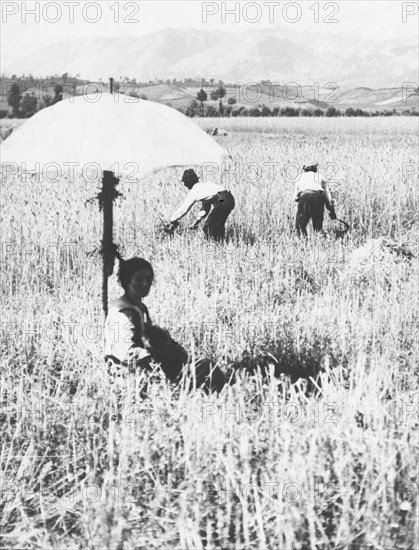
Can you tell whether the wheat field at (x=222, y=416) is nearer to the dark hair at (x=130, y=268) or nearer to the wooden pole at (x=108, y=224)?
the wooden pole at (x=108, y=224)

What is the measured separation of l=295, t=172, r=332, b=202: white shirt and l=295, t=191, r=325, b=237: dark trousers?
54 mm

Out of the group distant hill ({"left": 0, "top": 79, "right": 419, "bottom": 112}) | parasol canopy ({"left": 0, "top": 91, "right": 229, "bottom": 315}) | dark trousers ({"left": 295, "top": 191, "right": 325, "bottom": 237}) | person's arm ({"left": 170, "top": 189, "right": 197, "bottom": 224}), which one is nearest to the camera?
parasol canopy ({"left": 0, "top": 91, "right": 229, "bottom": 315})

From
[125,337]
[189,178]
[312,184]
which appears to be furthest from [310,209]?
[125,337]

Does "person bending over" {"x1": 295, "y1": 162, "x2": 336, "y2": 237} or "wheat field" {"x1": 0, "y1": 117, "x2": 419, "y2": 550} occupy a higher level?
"person bending over" {"x1": 295, "y1": 162, "x2": 336, "y2": 237}

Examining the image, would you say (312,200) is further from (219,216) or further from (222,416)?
(222,416)

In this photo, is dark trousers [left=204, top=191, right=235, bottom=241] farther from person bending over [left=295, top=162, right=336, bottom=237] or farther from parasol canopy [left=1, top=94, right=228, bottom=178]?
parasol canopy [left=1, top=94, right=228, bottom=178]

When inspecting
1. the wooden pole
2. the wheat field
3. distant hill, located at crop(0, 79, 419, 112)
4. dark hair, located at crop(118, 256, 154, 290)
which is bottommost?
the wheat field

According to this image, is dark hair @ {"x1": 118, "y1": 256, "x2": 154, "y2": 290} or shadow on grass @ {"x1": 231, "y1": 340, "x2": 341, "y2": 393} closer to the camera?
dark hair @ {"x1": 118, "y1": 256, "x2": 154, "y2": 290}

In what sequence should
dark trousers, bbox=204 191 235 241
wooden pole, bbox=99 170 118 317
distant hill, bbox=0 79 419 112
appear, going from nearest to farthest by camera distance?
1. wooden pole, bbox=99 170 118 317
2. dark trousers, bbox=204 191 235 241
3. distant hill, bbox=0 79 419 112

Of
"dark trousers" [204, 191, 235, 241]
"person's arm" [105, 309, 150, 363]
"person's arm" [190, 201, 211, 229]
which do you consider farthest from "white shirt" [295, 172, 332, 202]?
"person's arm" [105, 309, 150, 363]

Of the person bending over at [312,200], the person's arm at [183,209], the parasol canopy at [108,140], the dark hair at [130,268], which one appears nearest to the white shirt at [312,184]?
the person bending over at [312,200]

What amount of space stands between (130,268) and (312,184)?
482 cm

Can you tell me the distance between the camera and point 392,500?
274 centimetres

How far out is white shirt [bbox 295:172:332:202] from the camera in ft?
26.9
